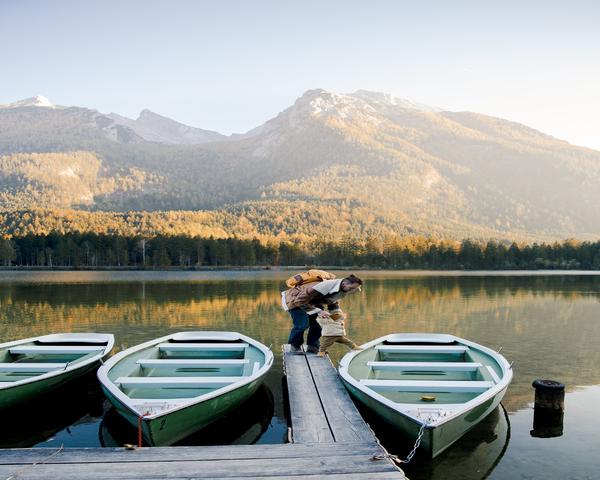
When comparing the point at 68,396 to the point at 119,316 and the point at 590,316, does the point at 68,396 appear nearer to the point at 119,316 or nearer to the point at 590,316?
the point at 119,316

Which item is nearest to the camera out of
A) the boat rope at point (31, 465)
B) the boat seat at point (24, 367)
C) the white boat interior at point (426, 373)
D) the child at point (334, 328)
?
the boat rope at point (31, 465)

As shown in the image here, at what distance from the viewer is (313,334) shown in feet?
59.2

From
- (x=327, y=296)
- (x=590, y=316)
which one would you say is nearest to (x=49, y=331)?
(x=327, y=296)

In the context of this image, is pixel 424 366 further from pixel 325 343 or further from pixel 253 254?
pixel 253 254

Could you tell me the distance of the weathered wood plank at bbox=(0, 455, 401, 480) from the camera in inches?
337

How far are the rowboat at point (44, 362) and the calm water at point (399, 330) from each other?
0.77 m

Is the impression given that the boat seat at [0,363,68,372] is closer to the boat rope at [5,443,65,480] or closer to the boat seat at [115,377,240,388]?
the boat seat at [115,377,240,388]

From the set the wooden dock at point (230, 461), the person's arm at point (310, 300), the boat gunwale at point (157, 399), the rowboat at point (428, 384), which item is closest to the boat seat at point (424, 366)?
→ the rowboat at point (428, 384)

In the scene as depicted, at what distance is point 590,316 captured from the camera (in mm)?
35625

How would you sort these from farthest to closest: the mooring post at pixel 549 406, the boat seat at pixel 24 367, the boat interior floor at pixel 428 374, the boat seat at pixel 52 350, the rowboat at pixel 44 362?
1. the boat seat at pixel 52 350
2. the boat seat at pixel 24 367
3. the mooring post at pixel 549 406
4. the boat interior floor at pixel 428 374
5. the rowboat at pixel 44 362

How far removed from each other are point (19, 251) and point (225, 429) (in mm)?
145072

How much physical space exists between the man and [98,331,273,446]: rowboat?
4.74 ft

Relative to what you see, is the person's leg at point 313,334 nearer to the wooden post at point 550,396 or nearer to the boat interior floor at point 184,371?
the boat interior floor at point 184,371

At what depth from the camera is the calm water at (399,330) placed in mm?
11594
